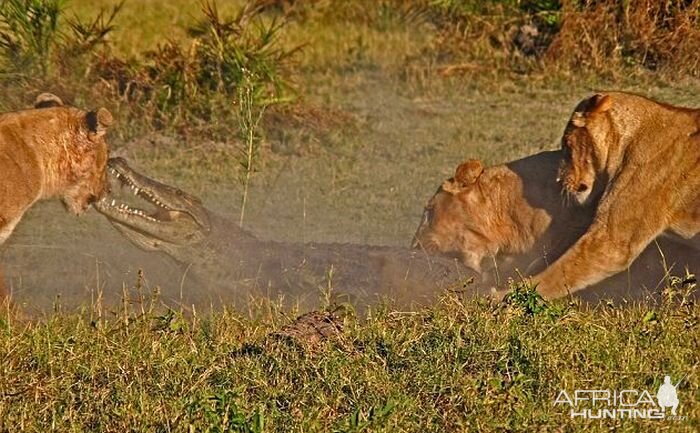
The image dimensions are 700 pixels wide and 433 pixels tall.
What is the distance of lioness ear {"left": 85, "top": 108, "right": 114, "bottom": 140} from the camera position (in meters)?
7.36

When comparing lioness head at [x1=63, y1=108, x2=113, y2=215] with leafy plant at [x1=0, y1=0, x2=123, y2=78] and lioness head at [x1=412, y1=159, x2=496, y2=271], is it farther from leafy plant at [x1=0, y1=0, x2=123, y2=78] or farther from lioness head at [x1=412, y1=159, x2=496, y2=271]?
leafy plant at [x1=0, y1=0, x2=123, y2=78]

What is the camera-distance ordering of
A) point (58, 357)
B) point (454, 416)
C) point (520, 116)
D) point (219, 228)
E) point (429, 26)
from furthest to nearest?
point (429, 26), point (520, 116), point (219, 228), point (58, 357), point (454, 416)

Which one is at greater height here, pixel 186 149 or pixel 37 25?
pixel 37 25

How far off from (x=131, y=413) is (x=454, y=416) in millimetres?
1071

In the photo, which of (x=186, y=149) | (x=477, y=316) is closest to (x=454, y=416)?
(x=477, y=316)

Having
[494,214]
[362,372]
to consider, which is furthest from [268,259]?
[362,372]

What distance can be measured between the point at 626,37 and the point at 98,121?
239 inches

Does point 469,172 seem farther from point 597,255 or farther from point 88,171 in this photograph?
point 88,171

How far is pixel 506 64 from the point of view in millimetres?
12609

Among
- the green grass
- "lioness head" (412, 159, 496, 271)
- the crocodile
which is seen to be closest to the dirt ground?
the crocodile

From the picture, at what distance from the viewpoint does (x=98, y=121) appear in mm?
7371

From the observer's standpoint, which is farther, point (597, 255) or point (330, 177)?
point (330, 177)

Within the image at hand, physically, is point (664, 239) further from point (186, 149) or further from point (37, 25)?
point (37, 25)

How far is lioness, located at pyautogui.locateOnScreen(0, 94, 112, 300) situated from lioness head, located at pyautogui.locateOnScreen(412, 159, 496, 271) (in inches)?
66.1
